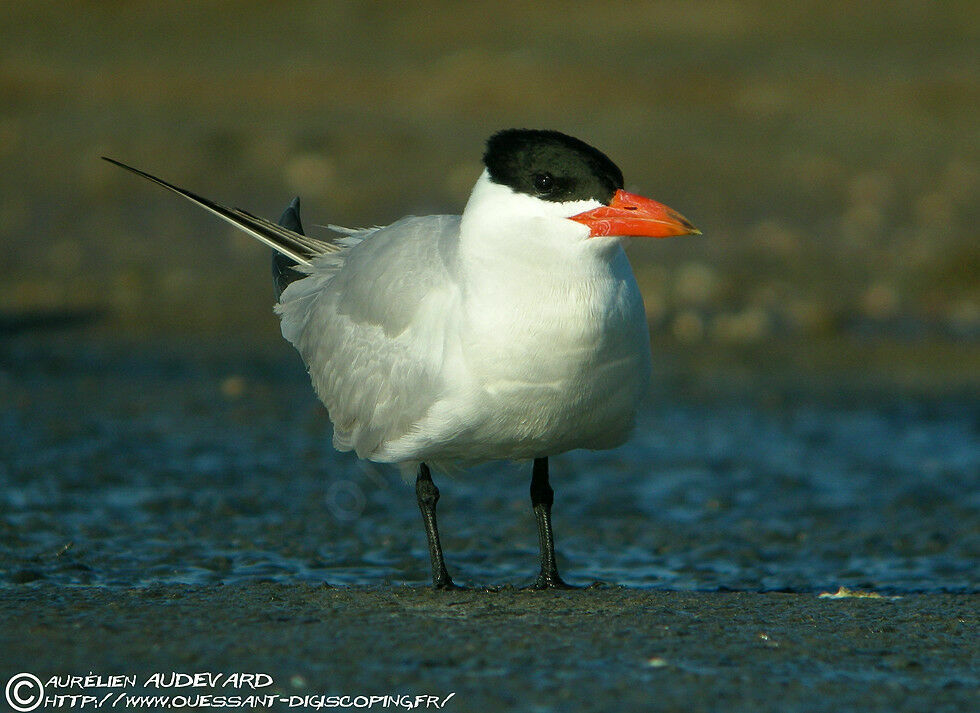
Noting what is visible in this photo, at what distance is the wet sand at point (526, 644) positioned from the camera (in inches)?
145

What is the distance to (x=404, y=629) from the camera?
4.23 m

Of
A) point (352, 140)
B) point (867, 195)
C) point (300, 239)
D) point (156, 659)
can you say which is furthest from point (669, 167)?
point (156, 659)

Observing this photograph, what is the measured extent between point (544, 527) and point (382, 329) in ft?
3.01

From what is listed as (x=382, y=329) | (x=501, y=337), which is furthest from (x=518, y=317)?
(x=382, y=329)

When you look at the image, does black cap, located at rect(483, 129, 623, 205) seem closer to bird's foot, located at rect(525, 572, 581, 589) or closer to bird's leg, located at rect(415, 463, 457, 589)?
bird's leg, located at rect(415, 463, 457, 589)

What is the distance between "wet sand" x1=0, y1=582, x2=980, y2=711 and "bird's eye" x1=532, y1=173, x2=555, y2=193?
129 centimetres

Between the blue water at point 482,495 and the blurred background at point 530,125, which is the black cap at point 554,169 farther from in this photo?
the blurred background at point 530,125

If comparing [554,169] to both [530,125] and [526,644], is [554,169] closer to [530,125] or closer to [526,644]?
[526,644]

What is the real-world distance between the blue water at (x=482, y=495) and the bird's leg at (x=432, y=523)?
295mm

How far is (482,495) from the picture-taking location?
21.9 feet

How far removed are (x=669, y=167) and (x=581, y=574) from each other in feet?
29.4

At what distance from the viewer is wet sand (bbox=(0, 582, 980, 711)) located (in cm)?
367

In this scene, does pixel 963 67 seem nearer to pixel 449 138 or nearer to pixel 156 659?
pixel 449 138

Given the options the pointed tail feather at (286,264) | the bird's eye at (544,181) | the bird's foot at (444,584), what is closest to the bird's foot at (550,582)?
the bird's foot at (444,584)
